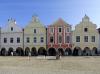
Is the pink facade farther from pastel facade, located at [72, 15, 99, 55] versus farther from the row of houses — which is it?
pastel facade, located at [72, 15, 99, 55]

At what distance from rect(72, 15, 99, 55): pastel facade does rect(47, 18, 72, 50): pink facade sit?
4.77 ft

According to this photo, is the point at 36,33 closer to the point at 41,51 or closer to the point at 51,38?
the point at 51,38

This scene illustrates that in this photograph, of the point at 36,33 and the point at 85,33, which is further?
the point at 36,33

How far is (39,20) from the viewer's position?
64188 millimetres

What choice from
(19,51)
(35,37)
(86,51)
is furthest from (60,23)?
(19,51)

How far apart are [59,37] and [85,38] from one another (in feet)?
19.6

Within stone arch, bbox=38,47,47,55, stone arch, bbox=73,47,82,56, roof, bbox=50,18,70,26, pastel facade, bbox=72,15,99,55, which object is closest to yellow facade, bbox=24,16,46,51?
stone arch, bbox=38,47,47,55

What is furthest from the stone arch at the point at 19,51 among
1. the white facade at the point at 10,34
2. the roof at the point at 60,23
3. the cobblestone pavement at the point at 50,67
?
the cobblestone pavement at the point at 50,67

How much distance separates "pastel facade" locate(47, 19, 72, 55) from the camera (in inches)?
2448

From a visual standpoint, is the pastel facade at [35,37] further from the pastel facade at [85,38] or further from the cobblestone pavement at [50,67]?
the cobblestone pavement at [50,67]

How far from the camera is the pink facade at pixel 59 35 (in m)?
62.3

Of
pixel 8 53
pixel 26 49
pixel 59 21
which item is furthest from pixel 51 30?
pixel 8 53

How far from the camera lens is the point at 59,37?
2472 inches

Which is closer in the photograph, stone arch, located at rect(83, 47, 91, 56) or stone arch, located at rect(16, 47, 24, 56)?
stone arch, located at rect(83, 47, 91, 56)
